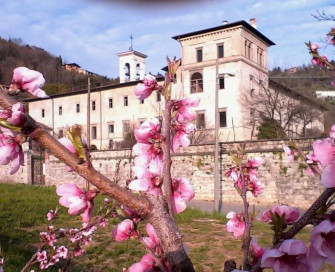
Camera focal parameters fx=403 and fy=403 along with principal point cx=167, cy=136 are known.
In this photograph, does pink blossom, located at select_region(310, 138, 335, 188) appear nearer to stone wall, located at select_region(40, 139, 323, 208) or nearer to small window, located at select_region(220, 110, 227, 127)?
stone wall, located at select_region(40, 139, 323, 208)

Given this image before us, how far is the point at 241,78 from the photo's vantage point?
33094 millimetres

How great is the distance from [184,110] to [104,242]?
25.4 feet

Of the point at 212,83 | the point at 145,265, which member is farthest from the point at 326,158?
the point at 212,83

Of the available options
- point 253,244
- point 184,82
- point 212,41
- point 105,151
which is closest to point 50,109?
point 184,82

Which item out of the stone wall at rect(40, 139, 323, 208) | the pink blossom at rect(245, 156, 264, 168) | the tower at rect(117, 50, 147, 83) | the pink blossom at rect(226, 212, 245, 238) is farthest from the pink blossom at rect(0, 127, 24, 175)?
the tower at rect(117, 50, 147, 83)

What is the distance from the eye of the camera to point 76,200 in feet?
2.80

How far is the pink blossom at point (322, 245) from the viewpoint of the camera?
70 centimetres

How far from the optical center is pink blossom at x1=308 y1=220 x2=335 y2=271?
70 cm

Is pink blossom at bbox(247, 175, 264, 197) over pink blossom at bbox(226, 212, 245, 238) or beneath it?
over

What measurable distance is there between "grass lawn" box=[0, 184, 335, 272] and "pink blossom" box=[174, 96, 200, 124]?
13.2 ft

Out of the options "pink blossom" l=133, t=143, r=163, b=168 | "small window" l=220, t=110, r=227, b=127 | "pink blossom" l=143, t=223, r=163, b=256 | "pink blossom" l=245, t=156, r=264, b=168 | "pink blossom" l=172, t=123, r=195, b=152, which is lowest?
"pink blossom" l=143, t=223, r=163, b=256

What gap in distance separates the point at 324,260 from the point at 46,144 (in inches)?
20.8

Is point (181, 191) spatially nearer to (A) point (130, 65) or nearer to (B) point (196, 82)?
(B) point (196, 82)

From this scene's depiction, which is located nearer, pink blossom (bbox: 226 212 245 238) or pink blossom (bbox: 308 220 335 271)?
pink blossom (bbox: 308 220 335 271)
